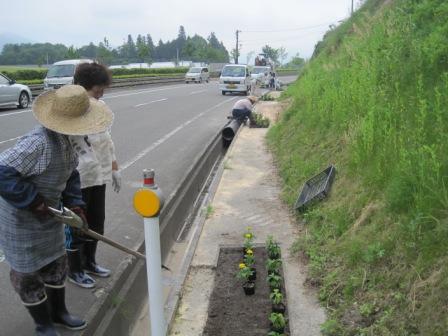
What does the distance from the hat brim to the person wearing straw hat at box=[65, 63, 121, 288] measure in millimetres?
552

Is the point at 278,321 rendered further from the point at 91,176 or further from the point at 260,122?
the point at 260,122

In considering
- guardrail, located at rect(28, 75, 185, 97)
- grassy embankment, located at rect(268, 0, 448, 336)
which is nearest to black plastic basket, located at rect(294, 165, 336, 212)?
grassy embankment, located at rect(268, 0, 448, 336)

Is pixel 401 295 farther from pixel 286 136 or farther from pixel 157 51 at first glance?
pixel 157 51

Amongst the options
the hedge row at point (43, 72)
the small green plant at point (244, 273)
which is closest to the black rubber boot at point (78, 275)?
the small green plant at point (244, 273)

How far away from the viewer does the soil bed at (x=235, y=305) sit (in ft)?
11.3

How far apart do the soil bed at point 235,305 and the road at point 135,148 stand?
3.30ft

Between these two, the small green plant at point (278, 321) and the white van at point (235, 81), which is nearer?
the small green plant at point (278, 321)

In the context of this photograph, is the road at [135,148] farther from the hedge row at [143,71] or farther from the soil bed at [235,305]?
the hedge row at [143,71]

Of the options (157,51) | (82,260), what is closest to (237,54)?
(157,51)

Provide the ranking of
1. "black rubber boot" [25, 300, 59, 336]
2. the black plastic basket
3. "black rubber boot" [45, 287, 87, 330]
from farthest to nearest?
1. the black plastic basket
2. "black rubber boot" [45, 287, 87, 330]
3. "black rubber boot" [25, 300, 59, 336]

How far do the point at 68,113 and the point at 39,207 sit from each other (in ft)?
1.96

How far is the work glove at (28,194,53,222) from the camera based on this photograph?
275 cm

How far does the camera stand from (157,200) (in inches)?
95.2

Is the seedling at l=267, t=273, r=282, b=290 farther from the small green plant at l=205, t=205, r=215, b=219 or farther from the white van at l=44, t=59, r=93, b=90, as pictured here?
the white van at l=44, t=59, r=93, b=90
